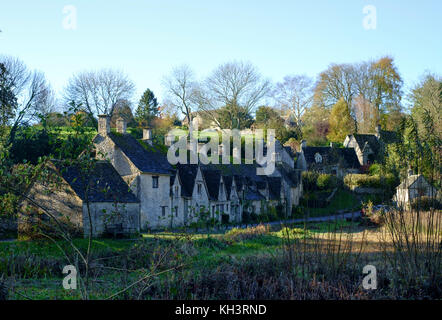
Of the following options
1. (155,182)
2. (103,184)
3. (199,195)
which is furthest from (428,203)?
(199,195)

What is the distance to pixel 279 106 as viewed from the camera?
7450cm

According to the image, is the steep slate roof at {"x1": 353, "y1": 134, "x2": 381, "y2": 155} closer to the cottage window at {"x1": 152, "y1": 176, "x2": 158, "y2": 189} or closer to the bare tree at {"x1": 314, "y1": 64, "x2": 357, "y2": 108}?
the bare tree at {"x1": 314, "y1": 64, "x2": 357, "y2": 108}

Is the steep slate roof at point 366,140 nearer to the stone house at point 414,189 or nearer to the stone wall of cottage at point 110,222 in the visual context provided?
the stone wall of cottage at point 110,222

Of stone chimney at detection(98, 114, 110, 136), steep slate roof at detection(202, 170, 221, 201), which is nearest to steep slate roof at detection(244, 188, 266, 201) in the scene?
steep slate roof at detection(202, 170, 221, 201)

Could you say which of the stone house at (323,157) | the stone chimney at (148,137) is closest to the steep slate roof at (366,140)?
the stone house at (323,157)

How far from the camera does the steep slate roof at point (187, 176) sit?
4628cm

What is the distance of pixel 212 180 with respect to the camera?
49.9 metres

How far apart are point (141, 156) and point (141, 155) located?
181 mm

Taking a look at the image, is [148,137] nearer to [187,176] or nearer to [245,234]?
[187,176]

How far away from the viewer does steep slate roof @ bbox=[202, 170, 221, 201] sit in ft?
161

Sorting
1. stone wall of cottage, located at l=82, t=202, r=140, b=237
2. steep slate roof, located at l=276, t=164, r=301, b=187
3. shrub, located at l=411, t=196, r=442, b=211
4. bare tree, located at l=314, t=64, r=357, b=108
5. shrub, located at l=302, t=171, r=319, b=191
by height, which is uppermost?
bare tree, located at l=314, t=64, r=357, b=108

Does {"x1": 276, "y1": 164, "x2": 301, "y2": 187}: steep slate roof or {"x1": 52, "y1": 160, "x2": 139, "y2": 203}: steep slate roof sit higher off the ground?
{"x1": 276, "y1": 164, "x2": 301, "y2": 187}: steep slate roof
